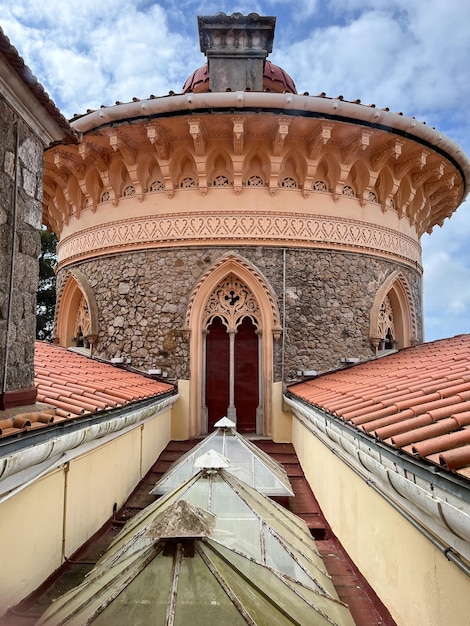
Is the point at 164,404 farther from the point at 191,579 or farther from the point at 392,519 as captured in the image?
the point at 191,579

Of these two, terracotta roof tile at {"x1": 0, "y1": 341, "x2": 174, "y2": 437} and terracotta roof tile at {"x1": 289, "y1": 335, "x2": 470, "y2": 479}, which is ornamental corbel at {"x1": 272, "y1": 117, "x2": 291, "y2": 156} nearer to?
terracotta roof tile at {"x1": 289, "y1": 335, "x2": 470, "y2": 479}

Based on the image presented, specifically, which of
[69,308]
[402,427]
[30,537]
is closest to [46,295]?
[69,308]

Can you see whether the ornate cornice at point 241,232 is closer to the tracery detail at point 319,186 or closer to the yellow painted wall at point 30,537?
the tracery detail at point 319,186

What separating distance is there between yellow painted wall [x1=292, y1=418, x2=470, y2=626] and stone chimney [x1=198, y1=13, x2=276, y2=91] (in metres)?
7.36

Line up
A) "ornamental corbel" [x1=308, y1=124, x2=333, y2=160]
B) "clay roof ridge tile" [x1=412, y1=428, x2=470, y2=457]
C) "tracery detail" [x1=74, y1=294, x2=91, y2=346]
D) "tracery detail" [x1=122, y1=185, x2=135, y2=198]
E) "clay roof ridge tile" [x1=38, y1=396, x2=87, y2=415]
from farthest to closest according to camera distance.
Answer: "tracery detail" [x1=74, y1=294, x2=91, y2=346], "tracery detail" [x1=122, y1=185, x2=135, y2=198], "ornamental corbel" [x1=308, y1=124, x2=333, y2=160], "clay roof ridge tile" [x1=38, y1=396, x2=87, y2=415], "clay roof ridge tile" [x1=412, y1=428, x2=470, y2=457]

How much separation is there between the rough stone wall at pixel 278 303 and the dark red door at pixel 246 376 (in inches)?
18.7

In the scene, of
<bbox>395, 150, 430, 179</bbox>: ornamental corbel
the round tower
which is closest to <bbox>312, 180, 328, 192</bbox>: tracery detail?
the round tower

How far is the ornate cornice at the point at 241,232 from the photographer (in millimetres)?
7898

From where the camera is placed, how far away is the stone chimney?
364 inches

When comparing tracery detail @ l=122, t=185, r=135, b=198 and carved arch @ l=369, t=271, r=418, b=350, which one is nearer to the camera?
tracery detail @ l=122, t=185, r=135, b=198

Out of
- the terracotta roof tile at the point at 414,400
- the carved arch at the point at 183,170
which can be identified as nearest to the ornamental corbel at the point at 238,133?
the carved arch at the point at 183,170

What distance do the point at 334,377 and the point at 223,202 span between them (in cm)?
334

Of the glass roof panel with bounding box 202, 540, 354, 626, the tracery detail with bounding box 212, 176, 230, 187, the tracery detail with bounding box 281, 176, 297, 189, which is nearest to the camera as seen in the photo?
the glass roof panel with bounding box 202, 540, 354, 626

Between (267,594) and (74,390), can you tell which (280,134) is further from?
(267,594)
